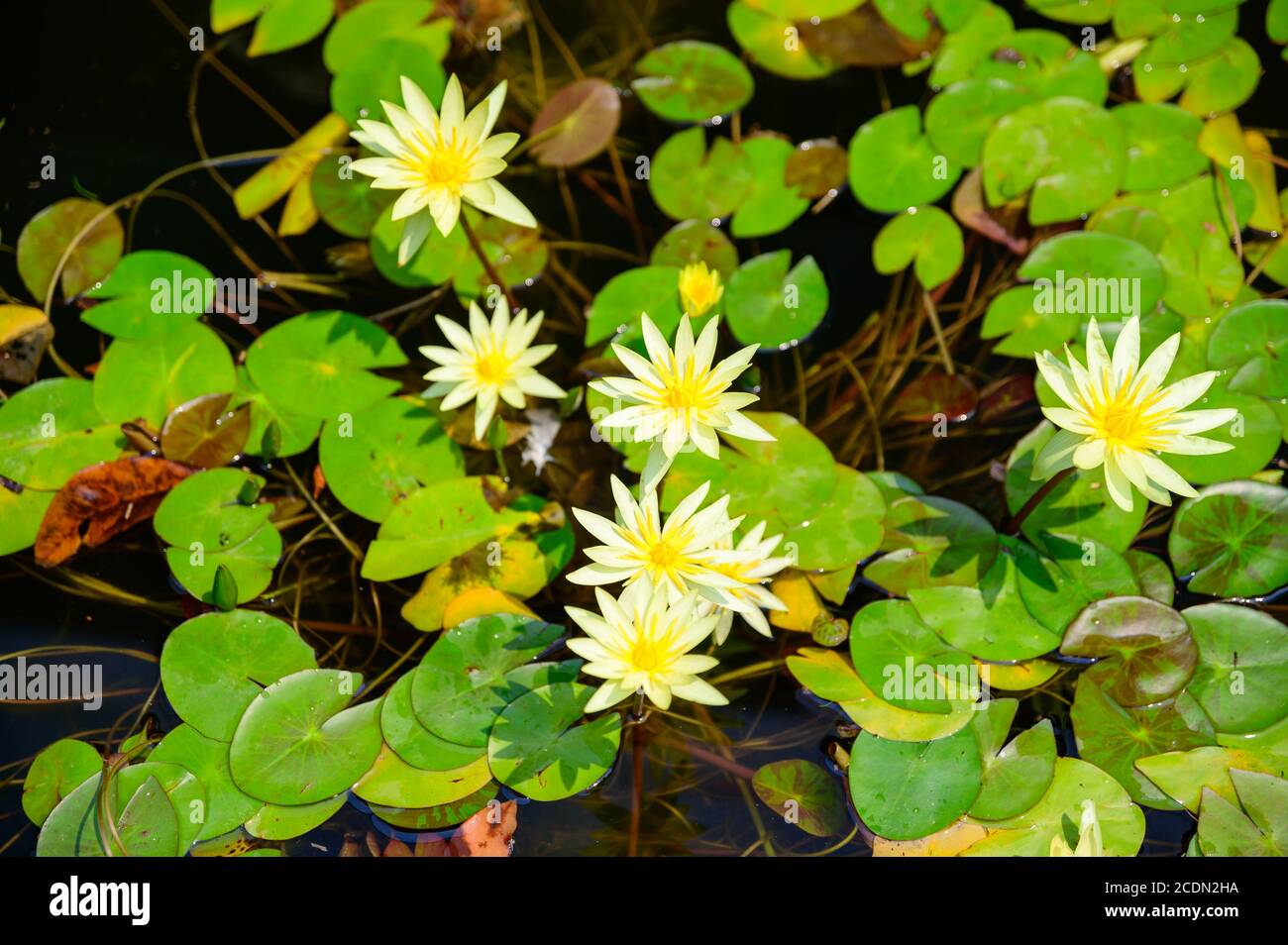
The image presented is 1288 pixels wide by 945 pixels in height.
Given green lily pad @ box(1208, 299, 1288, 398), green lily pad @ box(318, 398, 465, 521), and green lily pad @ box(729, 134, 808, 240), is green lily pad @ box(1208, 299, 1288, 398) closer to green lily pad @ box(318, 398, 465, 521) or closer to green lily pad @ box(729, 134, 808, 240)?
A: green lily pad @ box(729, 134, 808, 240)

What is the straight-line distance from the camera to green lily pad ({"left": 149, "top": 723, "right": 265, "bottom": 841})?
7.47ft

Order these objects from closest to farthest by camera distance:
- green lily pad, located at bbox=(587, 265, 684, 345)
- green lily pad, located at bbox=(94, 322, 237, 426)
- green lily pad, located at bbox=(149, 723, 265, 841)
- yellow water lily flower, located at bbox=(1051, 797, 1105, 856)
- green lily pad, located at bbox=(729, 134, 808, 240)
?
1. yellow water lily flower, located at bbox=(1051, 797, 1105, 856)
2. green lily pad, located at bbox=(149, 723, 265, 841)
3. green lily pad, located at bbox=(94, 322, 237, 426)
4. green lily pad, located at bbox=(587, 265, 684, 345)
5. green lily pad, located at bbox=(729, 134, 808, 240)

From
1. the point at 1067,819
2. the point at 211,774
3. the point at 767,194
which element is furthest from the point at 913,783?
the point at 767,194

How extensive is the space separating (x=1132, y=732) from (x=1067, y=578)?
1.33 ft

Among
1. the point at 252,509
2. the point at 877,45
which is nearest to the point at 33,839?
the point at 252,509

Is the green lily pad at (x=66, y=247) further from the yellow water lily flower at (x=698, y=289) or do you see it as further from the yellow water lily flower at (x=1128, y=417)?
the yellow water lily flower at (x=1128, y=417)

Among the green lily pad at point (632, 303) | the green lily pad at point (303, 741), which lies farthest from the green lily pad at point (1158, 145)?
the green lily pad at point (303, 741)

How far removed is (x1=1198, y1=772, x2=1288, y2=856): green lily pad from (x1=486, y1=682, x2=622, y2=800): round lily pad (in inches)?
56.7

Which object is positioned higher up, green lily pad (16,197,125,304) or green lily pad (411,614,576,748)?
green lily pad (16,197,125,304)

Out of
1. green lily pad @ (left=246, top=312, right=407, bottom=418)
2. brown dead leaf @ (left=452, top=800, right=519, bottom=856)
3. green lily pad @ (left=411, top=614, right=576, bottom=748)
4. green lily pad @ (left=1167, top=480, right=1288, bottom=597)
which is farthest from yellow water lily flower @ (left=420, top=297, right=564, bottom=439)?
green lily pad @ (left=1167, top=480, right=1288, bottom=597)

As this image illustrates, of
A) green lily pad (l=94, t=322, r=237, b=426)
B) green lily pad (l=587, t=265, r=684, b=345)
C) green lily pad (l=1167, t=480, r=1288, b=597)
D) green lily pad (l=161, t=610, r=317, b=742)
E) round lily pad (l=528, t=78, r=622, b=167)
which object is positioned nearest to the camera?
green lily pad (l=161, t=610, r=317, b=742)

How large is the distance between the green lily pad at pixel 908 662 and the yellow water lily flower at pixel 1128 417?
0.57 metres

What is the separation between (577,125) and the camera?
3170 mm
